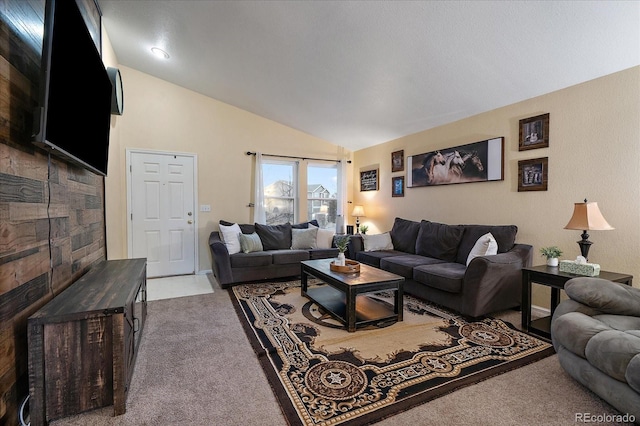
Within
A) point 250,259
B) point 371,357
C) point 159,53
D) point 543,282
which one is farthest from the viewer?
point 250,259

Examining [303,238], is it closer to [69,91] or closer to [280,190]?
[280,190]

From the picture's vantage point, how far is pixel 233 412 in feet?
5.06

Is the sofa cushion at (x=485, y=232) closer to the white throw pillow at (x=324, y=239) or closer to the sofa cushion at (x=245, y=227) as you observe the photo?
the white throw pillow at (x=324, y=239)

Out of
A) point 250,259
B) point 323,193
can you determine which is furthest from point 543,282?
point 323,193

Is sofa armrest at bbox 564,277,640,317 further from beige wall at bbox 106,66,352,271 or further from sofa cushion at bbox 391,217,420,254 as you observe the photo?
beige wall at bbox 106,66,352,271

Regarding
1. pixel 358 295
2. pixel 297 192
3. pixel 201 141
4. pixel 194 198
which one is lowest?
pixel 358 295

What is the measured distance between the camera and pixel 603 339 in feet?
5.10

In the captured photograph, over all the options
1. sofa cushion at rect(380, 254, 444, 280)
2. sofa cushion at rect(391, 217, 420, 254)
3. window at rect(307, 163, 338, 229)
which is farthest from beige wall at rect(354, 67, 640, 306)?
window at rect(307, 163, 338, 229)

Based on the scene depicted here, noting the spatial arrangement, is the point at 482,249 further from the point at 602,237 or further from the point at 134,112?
the point at 134,112

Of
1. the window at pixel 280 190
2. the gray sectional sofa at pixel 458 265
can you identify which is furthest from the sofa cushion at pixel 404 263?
the window at pixel 280 190

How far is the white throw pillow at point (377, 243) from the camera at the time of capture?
431 cm

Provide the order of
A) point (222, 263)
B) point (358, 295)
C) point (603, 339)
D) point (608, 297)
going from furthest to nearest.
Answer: point (222, 263)
point (358, 295)
point (608, 297)
point (603, 339)

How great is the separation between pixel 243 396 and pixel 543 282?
2.50 meters

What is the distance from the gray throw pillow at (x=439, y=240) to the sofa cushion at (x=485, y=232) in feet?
0.22
